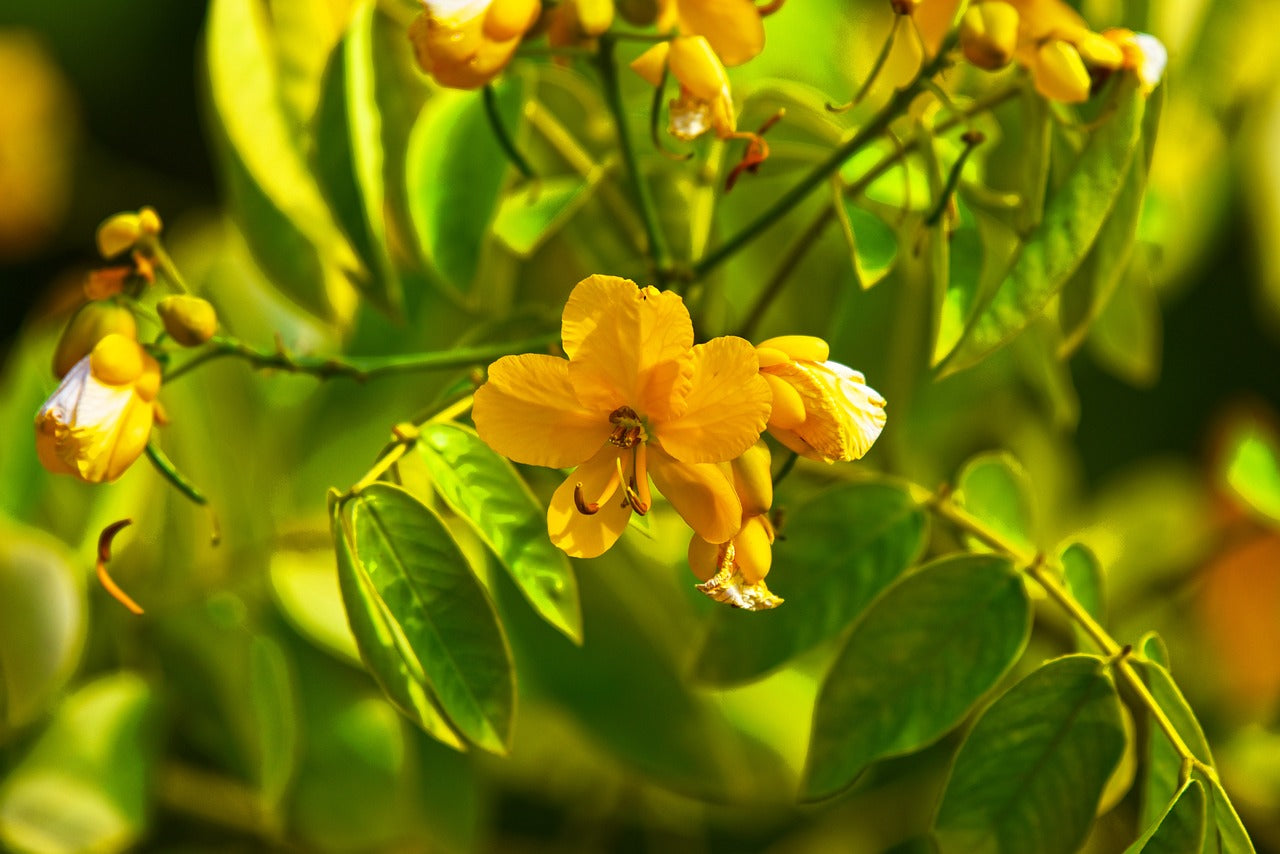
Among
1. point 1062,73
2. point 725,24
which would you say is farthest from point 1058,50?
point 725,24

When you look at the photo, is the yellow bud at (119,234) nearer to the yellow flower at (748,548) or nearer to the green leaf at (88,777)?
the yellow flower at (748,548)

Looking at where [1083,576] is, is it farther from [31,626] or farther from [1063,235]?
[31,626]

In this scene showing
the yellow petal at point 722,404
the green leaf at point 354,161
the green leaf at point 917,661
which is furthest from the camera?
the green leaf at point 354,161

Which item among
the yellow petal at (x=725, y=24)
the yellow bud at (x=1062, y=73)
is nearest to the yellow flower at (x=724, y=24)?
the yellow petal at (x=725, y=24)

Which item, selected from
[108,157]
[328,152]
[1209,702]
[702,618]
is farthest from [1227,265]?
[108,157]

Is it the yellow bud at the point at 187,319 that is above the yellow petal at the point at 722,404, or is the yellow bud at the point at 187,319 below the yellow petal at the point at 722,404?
below
